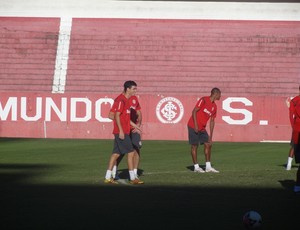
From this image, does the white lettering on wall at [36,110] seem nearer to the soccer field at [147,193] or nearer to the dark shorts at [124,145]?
the soccer field at [147,193]

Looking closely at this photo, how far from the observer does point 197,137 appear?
20.6m

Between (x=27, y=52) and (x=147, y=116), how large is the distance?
914 cm

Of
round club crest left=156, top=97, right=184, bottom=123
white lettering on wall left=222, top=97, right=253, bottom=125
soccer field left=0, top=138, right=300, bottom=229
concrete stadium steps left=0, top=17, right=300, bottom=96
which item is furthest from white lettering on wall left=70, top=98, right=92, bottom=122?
soccer field left=0, top=138, right=300, bottom=229

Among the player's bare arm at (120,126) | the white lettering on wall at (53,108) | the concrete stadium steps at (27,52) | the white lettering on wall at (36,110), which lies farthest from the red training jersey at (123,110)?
the concrete stadium steps at (27,52)

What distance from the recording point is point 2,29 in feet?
142

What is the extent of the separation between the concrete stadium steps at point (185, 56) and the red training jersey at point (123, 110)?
22521mm

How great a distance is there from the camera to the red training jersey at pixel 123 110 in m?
17.2

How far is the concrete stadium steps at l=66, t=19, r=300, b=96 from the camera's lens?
40.2 metres

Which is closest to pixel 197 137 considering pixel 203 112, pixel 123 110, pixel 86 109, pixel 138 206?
pixel 203 112

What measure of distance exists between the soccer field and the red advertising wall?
332 inches

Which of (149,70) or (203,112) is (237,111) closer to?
(149,70)

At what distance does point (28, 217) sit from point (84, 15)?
3260 cm

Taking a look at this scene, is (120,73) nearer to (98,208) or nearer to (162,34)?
(162,34)

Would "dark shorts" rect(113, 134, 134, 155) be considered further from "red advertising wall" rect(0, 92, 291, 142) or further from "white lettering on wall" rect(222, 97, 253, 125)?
"white lettering on wall" rect(222, 97, 253, 125)
